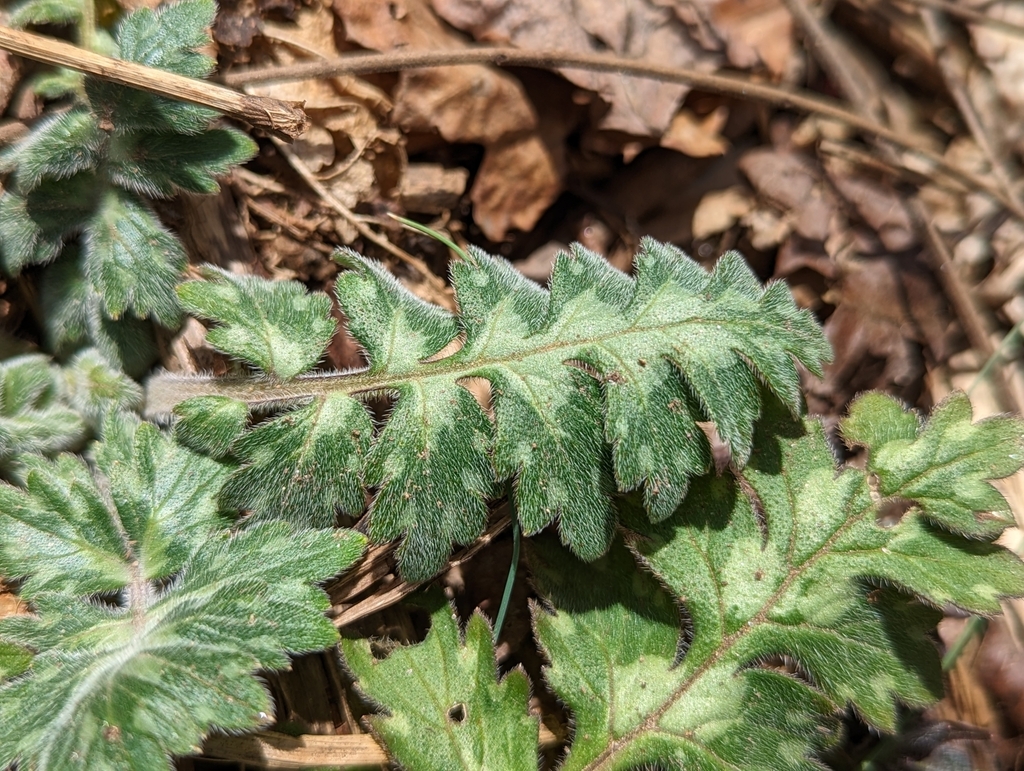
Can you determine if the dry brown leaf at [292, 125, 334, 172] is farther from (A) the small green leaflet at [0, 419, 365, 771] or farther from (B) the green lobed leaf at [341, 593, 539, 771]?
(B) the green lobed leaf at [341, 593, 539, 771]

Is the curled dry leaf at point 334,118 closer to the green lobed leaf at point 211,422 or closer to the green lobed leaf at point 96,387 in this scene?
the green lobed leaf at point 96,387

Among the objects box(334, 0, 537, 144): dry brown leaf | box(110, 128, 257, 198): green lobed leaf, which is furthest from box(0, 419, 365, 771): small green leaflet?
box(334, 0, 537, 144): dry brown leaf

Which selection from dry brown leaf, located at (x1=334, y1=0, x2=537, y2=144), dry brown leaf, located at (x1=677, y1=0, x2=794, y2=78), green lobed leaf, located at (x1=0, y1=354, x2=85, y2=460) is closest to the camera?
green lobed leaf, located at (x1=0, y1=354, x2=85, y2=460)

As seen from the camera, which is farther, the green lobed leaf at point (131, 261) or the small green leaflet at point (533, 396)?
the green lobed leaf at point (131, 261)

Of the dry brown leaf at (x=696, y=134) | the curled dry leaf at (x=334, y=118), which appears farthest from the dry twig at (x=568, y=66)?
the dry brown leaf at (x=696, y=134)

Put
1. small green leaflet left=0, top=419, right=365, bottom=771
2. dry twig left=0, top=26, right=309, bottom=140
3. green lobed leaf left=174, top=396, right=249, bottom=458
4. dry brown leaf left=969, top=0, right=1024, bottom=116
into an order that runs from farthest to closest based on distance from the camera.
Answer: dry brown leaf left=969, top=0, right=1024, bottom=116, dry twig left=0, top=26, right=309, bottom=140, green lobed leaf left=174, top=396, right=249, bottom=458, small green leaflet left=0, top=419, right=365, bottom=771

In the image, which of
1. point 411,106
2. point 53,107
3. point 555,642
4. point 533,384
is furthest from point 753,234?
point 53,107
